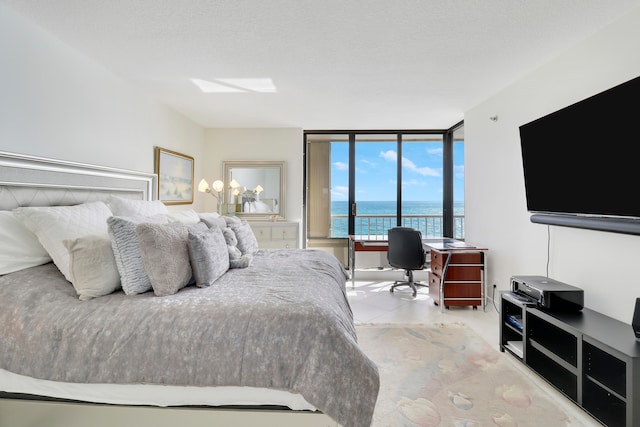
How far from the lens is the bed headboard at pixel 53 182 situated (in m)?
1.88

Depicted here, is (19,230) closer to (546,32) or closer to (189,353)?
(189,353)

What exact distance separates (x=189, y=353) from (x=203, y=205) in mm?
4058

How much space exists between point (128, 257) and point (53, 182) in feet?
3.38

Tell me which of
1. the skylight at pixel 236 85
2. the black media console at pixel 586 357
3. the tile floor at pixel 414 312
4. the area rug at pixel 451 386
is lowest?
the area rug at pixel 451 386

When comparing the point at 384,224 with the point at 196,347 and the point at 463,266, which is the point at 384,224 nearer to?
the point at 463,266

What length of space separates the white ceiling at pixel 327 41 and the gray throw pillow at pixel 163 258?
141 cm

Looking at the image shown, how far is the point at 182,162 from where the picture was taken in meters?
4.34

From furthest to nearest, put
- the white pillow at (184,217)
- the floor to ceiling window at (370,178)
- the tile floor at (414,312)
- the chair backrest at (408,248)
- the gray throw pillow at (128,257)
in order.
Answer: the floor to ceiling window at (370,178), the chair backrest at (408,248), the tile floor at (414,312), the white pillow at (184,217), the gray throw pillow at (128,257)

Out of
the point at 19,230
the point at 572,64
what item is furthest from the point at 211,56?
the point at 572,64

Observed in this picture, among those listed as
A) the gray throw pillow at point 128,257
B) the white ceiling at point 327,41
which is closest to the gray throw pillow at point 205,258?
the gray throw pillow at point 128,257

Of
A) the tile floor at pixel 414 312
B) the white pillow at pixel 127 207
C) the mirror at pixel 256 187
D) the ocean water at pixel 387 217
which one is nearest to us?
the white pillow at pixel 127 207

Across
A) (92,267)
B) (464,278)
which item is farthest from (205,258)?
(464,278)

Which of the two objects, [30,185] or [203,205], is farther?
[203,205]

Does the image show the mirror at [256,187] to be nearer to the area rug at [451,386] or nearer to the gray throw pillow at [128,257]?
the area rug at [451,386]
